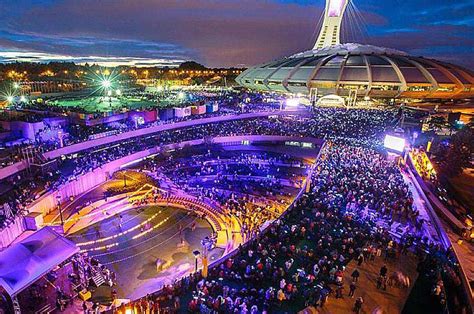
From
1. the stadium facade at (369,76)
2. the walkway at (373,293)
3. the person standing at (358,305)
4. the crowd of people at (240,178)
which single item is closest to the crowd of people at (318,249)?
the person standing at (358,305)

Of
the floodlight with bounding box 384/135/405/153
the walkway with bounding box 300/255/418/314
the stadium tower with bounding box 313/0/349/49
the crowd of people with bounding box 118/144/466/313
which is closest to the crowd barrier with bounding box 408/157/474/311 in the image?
the crowd of people with bounding box 118/144/466/313

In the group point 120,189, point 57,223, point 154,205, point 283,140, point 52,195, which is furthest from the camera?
point 283,140

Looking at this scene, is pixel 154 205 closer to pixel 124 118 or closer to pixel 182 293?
pixel 182 293

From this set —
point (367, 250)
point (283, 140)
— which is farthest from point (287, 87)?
point (367, 250)

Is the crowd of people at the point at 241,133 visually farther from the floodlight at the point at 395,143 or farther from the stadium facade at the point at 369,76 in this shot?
the floodlight at the point at 395,143

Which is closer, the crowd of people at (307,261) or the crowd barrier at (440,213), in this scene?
the crowd of people at (307,261)

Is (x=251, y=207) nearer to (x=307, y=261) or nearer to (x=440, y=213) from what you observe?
(x=307, y=261)
